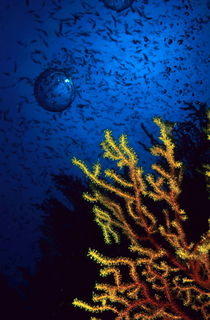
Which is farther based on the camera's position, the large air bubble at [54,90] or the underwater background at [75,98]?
the large air bubble at [54,90]

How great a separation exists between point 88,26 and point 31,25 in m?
0.76

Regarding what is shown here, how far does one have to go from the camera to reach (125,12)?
323 centimetres

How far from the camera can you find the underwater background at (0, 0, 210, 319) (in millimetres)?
3211

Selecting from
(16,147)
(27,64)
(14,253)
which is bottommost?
(14,253)

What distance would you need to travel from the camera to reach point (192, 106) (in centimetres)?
370

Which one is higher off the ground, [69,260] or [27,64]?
[27,64]

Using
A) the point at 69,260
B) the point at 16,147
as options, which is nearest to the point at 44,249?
the point at 69,260

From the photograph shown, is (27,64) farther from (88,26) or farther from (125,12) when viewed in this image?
(125,12)

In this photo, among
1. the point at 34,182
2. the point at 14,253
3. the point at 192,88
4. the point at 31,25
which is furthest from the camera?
the point at 14,253

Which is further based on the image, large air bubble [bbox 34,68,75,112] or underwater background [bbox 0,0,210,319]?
large air bubble [bbox 34,68,75,112]

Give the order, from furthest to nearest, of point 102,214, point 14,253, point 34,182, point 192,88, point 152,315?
point 14,253 → point 34,182 → point 192,88 → point 102,214 → point 152,315

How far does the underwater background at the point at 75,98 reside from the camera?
3211 mm

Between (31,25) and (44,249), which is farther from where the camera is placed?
(44,249)

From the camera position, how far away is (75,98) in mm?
3525
